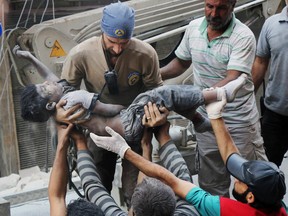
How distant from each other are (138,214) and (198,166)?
4.82ft

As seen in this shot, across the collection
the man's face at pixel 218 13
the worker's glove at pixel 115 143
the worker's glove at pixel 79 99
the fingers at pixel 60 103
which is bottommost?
the worker's glove at pixel 115 143

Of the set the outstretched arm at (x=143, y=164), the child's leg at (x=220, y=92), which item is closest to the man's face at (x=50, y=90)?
the outstretched arm at (x=143, y=164)

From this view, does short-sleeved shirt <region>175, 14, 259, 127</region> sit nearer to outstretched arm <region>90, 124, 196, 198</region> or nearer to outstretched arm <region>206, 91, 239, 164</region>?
outstretched arm <region>206, 91, 239, 164</region>

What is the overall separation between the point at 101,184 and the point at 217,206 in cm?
61

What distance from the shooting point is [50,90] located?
3537 mm

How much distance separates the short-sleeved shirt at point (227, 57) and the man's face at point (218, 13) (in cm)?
5

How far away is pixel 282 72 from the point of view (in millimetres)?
4445

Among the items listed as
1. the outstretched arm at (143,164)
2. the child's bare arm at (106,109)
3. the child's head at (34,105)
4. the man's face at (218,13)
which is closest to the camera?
the outstretched arm at (143,164)

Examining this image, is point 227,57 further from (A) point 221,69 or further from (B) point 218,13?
(B) point 218,13

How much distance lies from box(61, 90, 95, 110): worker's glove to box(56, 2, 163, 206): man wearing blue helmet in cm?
8

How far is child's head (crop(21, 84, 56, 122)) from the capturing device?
136 inches

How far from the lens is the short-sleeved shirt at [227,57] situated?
4.00m

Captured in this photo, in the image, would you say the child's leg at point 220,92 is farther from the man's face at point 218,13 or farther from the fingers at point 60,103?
the fingers at point 60,103

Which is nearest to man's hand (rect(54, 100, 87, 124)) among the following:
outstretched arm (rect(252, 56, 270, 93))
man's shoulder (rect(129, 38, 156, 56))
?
man's shoulder (rect(129, 38, 156, 56))
